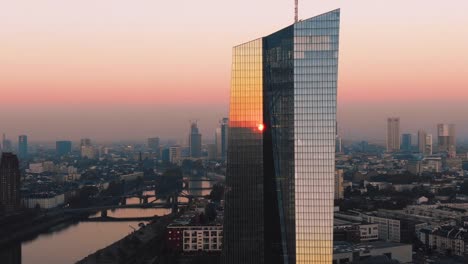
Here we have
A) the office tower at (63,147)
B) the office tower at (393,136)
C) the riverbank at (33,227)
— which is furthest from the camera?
the office tower at (63,147)

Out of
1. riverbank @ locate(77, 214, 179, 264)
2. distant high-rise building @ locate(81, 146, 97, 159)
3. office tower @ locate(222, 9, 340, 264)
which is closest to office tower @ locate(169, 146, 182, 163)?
distant high-rise building @ locate(81, 146, 97, 159)

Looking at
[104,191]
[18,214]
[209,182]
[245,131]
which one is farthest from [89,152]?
[245,131]

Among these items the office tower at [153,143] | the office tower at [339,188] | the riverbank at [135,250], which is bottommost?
the riverbank at [135,250]

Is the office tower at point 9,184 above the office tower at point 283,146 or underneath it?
underneath

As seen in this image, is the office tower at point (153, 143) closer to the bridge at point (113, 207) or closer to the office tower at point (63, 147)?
the office tower at point (63, 147)

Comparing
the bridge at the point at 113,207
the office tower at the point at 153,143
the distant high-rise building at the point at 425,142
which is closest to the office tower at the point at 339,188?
the bridge at the point at 113,207

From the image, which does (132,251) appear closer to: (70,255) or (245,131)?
(70,255)

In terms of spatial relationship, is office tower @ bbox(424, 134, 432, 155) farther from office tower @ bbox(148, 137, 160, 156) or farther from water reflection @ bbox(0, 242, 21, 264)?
water reflection @ bbox(0, 242, 21, 264)
